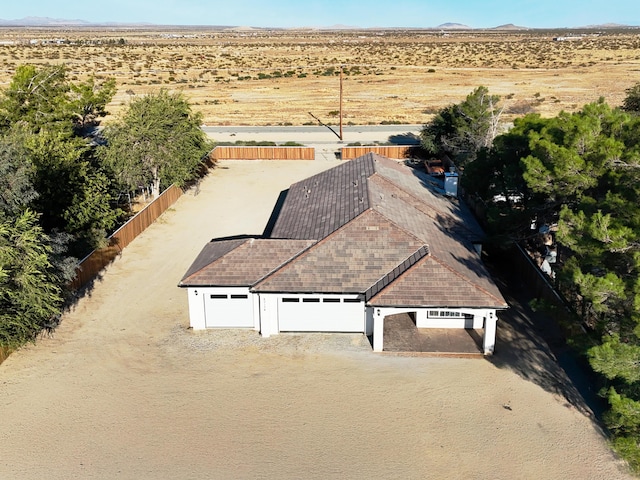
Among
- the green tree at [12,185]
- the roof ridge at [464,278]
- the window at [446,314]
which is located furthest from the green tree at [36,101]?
the roof ridge at [464,278]

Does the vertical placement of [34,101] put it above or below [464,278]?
above

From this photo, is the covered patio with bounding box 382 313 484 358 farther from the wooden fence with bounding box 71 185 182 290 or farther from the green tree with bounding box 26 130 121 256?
the green tree with bounding box 26 130 121 256

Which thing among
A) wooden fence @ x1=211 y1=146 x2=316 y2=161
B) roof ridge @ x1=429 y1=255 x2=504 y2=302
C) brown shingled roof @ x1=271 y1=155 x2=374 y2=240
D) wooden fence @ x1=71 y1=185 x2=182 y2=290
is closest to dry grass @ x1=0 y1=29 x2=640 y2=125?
wooden fence @ x1=211 y1=146 x2=316 y2=161

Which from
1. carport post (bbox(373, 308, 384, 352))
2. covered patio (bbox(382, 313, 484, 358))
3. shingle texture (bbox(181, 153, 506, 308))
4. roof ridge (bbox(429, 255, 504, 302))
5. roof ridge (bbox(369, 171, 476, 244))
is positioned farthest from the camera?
roof ridge (bbox(369, 171, 476, 244))

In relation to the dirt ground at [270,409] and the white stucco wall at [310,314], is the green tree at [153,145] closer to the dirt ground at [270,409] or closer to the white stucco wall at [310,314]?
the dirt ground at [270,409]

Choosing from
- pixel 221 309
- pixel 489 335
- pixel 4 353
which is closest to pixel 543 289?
pixel 489 335

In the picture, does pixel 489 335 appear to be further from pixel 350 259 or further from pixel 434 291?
pixel 350 259
